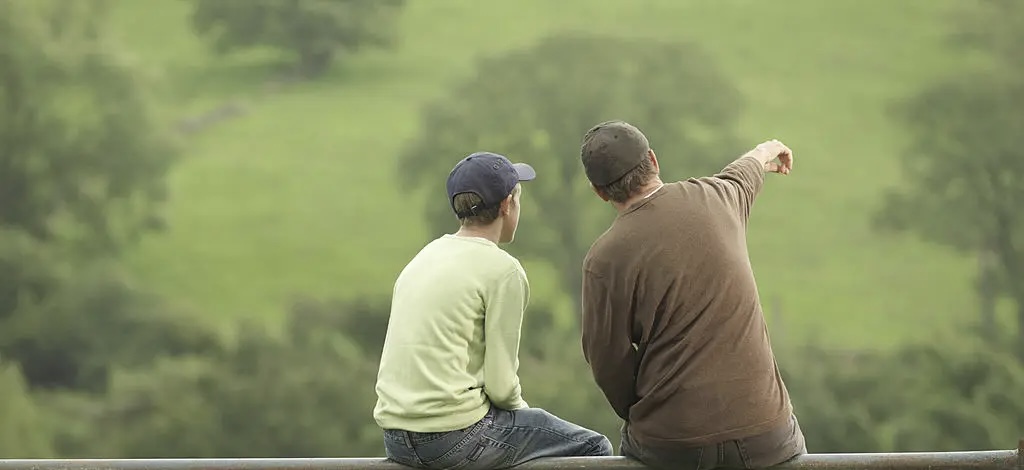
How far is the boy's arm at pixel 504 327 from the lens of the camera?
366 cm

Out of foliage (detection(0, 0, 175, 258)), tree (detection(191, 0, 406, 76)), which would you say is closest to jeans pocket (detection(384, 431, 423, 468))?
foliage (detection(0, 0, 175, 258))

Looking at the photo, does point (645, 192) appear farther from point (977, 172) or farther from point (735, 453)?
point (977, 172)

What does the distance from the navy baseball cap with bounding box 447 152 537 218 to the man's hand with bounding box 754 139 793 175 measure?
82 centimetres

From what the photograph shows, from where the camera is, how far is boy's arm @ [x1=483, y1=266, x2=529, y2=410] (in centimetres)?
366

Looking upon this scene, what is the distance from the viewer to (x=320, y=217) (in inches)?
1816

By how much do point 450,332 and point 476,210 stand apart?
0.36 meters

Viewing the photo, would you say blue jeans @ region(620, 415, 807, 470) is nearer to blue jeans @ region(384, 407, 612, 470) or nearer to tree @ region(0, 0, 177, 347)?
blue jeans @ region(384, 407, 612, 470)

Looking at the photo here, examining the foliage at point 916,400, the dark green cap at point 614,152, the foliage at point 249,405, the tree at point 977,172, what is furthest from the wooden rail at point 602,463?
the tree at point 977,172

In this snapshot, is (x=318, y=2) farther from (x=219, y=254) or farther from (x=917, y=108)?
(x=917, y=108)

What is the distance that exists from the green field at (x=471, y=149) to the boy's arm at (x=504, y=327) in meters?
34.4

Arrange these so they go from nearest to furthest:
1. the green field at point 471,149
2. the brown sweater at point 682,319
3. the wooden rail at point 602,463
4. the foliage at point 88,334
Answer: the wooden rail at point 602,463 → the brown sweater at point 682,319 → the foliage at point 88,334 → the green field at point 471,149

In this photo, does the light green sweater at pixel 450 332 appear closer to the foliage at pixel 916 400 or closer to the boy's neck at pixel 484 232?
the boy's neck at pixel 484 232

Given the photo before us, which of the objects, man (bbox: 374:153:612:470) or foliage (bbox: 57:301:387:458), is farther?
foliage (bbox: 57:301:387:458)

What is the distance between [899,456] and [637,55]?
38.0m
